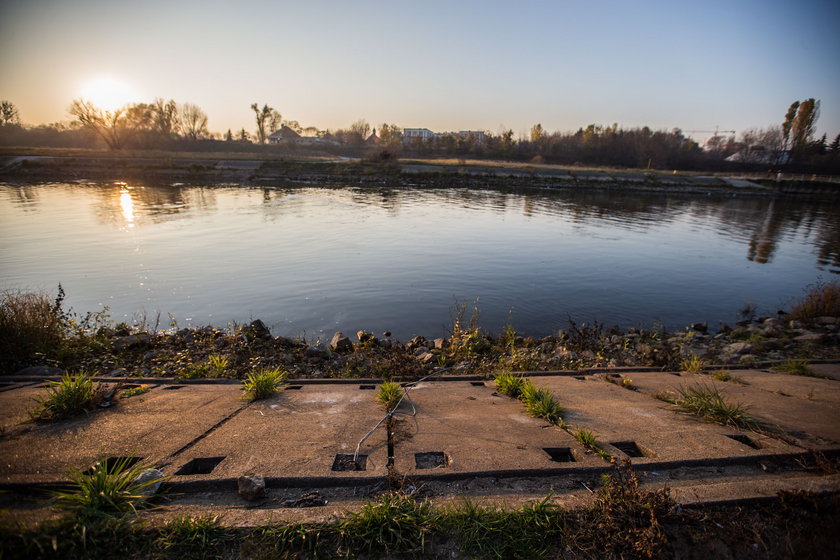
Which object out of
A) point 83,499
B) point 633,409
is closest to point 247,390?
point 83,499

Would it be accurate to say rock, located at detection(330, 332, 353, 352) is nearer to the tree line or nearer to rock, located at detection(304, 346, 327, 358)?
A: rock, located at detection(304, 346, 327, 358)

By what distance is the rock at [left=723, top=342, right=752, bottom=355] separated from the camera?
7.69 metres

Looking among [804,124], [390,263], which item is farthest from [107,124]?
[804,124]

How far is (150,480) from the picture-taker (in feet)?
9.19

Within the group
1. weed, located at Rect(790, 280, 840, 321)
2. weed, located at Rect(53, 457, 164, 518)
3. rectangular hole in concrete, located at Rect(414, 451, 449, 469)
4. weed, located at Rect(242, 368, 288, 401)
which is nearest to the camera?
weed, located at Rect(53, 457, 164, 518)

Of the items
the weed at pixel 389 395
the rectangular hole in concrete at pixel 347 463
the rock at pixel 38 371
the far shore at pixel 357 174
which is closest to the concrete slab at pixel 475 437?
the weed at pixel 389 395

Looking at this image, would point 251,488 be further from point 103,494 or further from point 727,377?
point 727,377

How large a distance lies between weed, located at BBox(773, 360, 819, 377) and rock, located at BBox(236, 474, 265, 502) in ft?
24.9

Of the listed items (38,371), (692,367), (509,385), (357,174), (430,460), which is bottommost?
(38,371)

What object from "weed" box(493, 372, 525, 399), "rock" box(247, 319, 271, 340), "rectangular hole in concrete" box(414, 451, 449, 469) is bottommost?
"rock" box(247, 319, 271, 340)

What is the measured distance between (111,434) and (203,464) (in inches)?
43.4

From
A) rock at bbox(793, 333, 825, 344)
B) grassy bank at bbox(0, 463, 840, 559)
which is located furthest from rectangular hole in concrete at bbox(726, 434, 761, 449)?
rock at bbox(793, 333, 825, 344)

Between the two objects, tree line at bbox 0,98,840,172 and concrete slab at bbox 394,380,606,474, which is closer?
concrete slab at bbox 394,380,606,474

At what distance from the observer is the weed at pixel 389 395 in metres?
4.32
